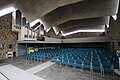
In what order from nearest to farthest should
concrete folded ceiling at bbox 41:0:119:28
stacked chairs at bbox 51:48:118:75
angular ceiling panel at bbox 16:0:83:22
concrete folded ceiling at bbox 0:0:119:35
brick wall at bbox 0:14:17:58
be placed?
stacked chairs at bbox 51:48:118:75 → angular ceiling panel at bbox 16:0:83:22 → concrete folded ceiling at bbox 0:0:119:35 → concrete folded ceiling at bbox 41:0:119:28 → brick wall at bbox 0:14:17:58

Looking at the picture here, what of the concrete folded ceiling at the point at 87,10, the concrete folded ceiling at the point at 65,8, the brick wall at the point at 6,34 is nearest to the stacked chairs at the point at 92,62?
the concrete folded ceiling at the point at 65,8

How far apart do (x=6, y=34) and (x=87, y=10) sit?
40.6 feet

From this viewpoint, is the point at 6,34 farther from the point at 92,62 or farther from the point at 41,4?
the point at 92,62

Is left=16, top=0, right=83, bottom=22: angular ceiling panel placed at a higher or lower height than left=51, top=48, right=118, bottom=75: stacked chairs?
higher

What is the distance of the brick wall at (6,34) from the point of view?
1259cm

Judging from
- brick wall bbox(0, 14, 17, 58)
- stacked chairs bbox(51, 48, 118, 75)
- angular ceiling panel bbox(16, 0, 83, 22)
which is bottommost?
stacked chairs bbox(51, 48, 118, 75)

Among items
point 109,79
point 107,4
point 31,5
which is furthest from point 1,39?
point 107,4

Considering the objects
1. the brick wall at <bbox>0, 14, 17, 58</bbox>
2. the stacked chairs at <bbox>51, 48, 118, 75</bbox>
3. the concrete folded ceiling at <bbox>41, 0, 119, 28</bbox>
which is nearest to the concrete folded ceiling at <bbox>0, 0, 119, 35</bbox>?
the concrete folded ceiling at <bbox>41, 0, 119, 28</bbox>

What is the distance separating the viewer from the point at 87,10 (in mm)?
12312

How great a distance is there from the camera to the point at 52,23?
1789 cm

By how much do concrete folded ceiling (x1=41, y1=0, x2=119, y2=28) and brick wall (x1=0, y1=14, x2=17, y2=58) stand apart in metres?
6.63

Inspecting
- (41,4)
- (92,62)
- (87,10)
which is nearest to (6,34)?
(41,4)

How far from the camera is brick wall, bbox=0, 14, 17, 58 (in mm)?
12595

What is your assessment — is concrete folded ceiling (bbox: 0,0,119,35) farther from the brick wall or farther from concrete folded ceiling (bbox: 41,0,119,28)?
the brick wall
